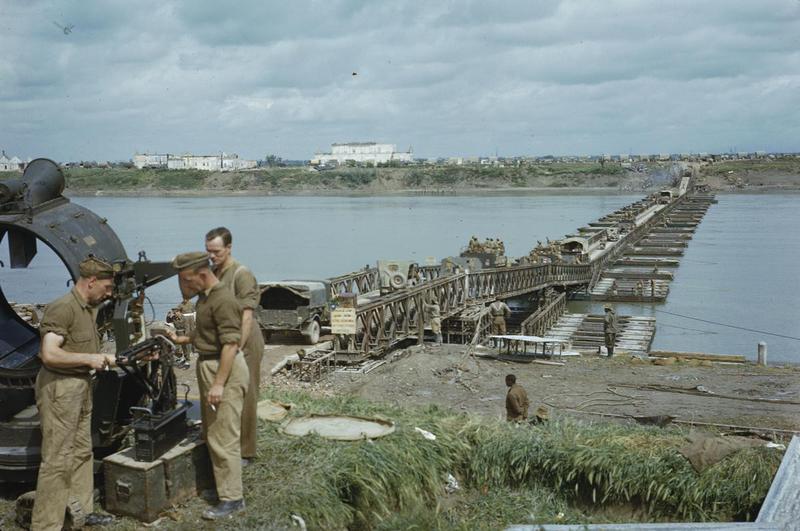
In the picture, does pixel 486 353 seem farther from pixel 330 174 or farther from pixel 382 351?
pixel 330 174

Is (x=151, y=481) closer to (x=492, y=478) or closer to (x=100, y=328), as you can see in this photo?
(x=100, y=328)

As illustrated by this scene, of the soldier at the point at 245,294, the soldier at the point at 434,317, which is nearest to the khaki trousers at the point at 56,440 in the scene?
the soldier at the point at 245,294

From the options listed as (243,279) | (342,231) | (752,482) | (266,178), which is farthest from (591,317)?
(266,178)

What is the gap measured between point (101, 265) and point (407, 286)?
56.0 feet

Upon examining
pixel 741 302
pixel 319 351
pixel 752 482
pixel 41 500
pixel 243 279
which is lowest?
pixel 741 302

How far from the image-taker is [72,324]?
18.4ft

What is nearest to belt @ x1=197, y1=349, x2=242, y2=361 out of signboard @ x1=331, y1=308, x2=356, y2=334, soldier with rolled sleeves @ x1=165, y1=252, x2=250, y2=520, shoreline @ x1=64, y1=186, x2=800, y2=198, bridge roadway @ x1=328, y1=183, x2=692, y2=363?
soldier with rolled sleeves @ x1=165, y1=252, x2=250, y2=520

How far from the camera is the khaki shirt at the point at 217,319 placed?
563 centimetres

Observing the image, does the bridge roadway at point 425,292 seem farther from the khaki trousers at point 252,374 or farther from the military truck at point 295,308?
the khaki trousers at point 252,374

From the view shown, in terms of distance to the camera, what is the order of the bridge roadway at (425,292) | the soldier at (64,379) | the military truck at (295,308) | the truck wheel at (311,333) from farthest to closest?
1. the truck wheel at (311,333)
2. the military truck at (295,308)
3. the bridge roadway at (425,292)
4. the soldier at (64,379)

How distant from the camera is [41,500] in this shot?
559 centimetres

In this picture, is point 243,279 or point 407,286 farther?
point 407,286

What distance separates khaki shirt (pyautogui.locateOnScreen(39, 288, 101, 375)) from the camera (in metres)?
5.53

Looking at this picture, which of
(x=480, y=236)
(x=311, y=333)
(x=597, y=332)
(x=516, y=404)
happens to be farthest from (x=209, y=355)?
(x=480, y=236)
